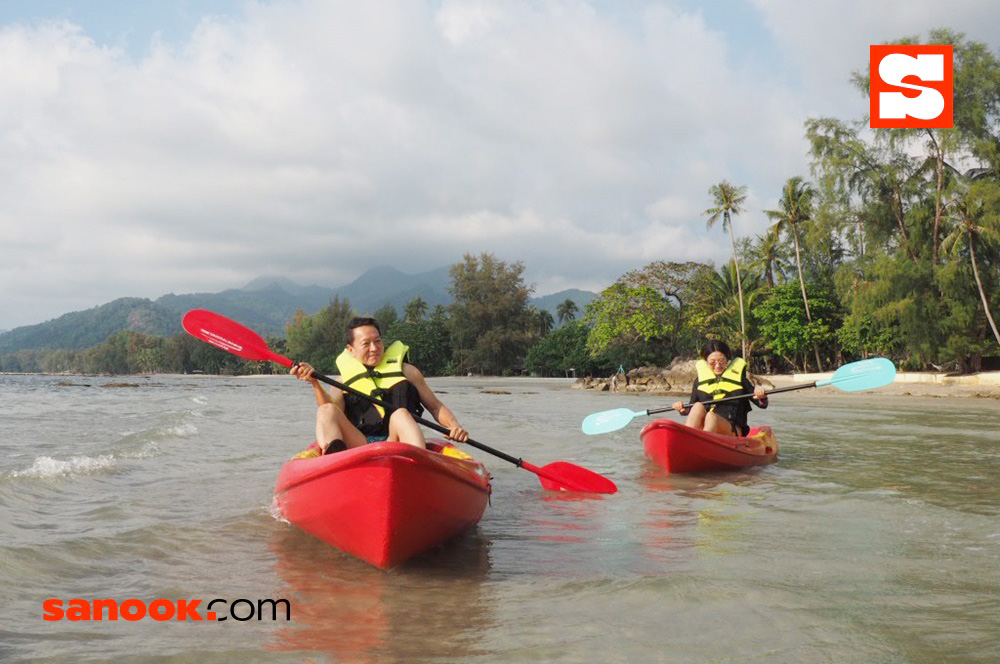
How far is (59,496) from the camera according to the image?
6.27 meters

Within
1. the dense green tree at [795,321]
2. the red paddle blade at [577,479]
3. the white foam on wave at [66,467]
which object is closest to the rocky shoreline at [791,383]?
the dense green tree at [795,321]

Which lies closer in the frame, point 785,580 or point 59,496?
point 785,580

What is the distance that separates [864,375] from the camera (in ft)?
28.8

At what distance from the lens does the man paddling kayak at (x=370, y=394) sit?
4688 mm

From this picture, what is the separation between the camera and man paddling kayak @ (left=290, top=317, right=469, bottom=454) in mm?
4688

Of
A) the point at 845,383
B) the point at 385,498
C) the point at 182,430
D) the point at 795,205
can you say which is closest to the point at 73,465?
the point at 182,430

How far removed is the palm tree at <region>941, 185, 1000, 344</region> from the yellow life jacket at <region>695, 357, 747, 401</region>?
74.8 ft

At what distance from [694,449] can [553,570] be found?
13.0 feet

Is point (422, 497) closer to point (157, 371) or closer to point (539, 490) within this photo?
point (539, 490)

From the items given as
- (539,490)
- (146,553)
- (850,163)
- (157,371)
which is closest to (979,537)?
(539,490)

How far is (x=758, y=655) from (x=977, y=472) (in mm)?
6563

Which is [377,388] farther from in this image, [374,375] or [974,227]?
[974,227]

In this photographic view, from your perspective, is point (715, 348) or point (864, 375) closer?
point (715, 348)

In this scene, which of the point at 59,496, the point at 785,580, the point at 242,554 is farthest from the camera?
the point at 59,496
